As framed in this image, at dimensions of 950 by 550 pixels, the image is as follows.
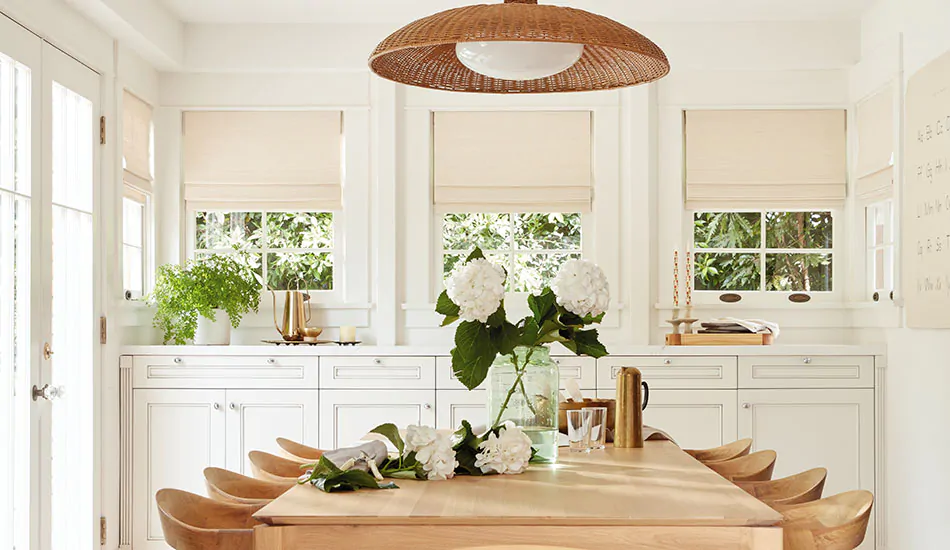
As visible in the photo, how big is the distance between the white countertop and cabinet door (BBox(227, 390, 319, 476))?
20 cm

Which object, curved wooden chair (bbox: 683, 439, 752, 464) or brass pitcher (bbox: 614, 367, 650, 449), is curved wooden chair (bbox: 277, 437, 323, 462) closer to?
Result: brass pitcher (bbox: 614, 367, 650, 449)

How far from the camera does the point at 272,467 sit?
304cm

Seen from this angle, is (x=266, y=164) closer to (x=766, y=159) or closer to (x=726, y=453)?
(x=766, y=159)

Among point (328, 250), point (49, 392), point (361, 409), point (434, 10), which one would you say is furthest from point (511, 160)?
point (49, 392)

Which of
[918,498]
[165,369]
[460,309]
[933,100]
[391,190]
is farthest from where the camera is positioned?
[391,190]

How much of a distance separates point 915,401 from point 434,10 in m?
2.95

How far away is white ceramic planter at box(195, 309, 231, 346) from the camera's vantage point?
4.98m

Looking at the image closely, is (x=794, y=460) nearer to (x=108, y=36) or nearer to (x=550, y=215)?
(x=550, y=215)

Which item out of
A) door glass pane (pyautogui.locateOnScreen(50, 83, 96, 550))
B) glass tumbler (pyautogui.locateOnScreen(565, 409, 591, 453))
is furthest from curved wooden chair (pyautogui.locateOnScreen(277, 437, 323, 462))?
door glass pane (pyautogui.locateOnScreen(50, 83, 96, 550))

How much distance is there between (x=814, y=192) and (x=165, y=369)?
3489 millimetres

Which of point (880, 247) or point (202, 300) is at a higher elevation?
point (880, 247)

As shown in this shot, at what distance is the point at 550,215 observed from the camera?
214 inches

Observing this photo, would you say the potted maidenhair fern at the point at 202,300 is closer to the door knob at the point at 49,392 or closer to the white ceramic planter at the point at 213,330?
the white ceramic planter at the point at 213,330

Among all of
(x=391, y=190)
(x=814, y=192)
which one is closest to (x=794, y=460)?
(x=814, y=192)
